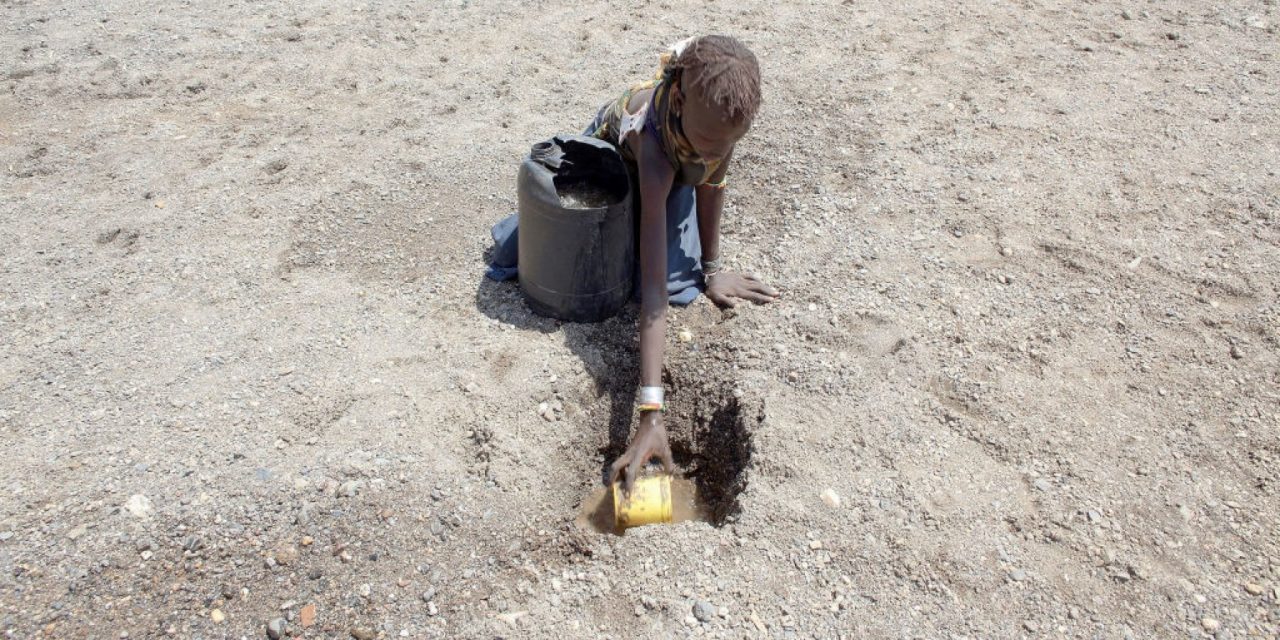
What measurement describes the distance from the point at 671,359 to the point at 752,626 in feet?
3.17

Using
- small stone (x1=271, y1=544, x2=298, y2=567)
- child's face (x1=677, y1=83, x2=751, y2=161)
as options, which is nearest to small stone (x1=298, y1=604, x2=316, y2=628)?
small stone (x1=271, y1=544, x2=298, y2=567)

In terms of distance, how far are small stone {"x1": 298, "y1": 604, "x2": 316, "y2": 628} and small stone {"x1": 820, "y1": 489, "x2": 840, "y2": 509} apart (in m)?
1.27

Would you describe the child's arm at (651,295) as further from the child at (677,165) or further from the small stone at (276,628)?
the small stone at (276,628)

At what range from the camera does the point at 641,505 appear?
7.47 feet

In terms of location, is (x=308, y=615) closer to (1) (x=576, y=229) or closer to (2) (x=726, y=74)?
(1) (x=576, y=229)

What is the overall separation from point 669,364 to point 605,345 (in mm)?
213

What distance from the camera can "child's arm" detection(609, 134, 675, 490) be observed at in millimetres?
2328

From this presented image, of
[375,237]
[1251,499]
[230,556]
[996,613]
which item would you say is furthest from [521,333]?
[1251,499]

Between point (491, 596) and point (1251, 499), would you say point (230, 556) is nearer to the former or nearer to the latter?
point (491, 596)

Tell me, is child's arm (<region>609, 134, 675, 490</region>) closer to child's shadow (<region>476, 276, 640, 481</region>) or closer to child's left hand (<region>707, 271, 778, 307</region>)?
child's shadow (<region>476, 276, 640, 481</region>)

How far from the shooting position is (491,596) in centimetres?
208

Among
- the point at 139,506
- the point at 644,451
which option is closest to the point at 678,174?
the point at 644,451

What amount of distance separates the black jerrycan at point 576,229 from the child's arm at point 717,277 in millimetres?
253

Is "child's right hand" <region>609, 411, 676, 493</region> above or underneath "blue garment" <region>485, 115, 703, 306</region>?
underneath
